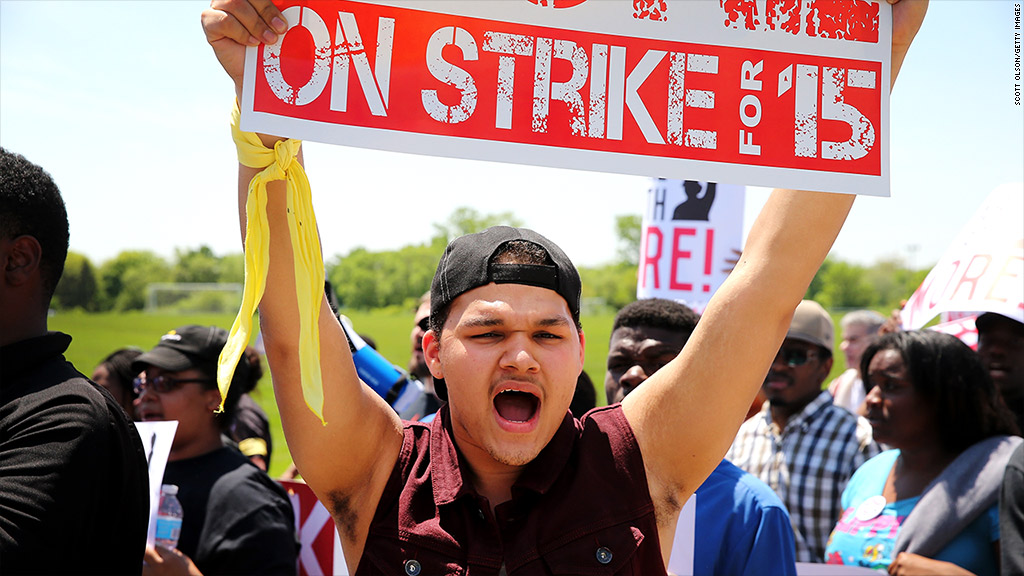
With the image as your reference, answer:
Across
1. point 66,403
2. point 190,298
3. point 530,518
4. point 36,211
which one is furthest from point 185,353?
point 190,298

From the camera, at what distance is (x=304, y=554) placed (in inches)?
149

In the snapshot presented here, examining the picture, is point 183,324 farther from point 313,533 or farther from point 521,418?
point 521,418

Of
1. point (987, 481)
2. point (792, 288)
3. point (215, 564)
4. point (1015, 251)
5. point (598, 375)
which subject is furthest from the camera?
point (598, 375)

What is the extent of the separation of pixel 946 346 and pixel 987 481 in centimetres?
70

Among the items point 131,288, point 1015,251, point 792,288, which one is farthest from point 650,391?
point 131,288

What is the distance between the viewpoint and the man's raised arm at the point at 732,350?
204cm

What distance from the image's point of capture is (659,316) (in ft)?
10.3

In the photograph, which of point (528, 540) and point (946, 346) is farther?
point (946, 346)

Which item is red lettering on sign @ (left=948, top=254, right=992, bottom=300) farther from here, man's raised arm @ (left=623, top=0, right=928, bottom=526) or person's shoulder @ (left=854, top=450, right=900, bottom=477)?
man's raised arm @ (left=623, top=0, right=928, bottom=526)

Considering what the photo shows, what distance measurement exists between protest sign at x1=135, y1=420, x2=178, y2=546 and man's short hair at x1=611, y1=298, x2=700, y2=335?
1.55 metres

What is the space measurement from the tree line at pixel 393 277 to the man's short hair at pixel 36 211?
34264 mm

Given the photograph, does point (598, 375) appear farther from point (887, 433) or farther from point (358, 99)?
point (358, 99)

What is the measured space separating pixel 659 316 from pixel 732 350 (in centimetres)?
110

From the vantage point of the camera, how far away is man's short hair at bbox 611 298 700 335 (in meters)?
3.11
